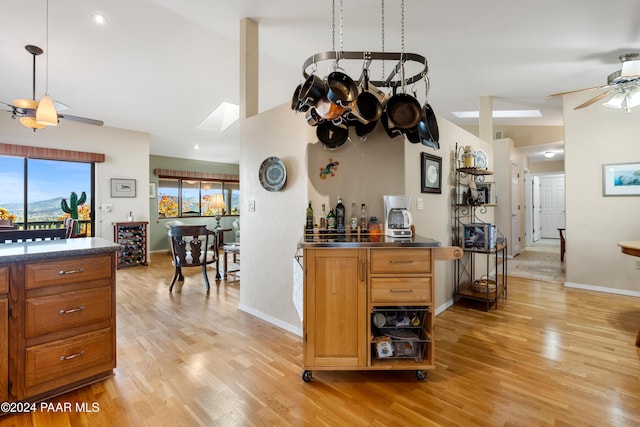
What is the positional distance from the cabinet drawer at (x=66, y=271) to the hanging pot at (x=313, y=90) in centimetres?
165

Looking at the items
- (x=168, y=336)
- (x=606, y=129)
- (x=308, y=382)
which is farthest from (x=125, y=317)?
(x=606, y=129)

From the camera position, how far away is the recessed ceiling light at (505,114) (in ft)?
17.1

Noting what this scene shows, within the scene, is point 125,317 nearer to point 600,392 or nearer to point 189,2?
point 189,2

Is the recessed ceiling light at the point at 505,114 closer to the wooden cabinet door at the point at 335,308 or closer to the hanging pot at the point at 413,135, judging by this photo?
the hanging pot at the point at 413,135

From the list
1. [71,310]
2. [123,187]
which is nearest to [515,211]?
[71,310]

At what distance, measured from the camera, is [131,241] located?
18.4 ft

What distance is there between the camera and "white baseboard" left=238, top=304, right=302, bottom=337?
2607 mm

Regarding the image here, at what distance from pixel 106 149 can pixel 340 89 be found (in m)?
Answer: 5.53

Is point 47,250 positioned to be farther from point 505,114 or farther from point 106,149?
point 505,114

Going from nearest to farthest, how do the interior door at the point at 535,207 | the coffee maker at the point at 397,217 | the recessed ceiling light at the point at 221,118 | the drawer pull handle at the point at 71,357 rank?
the drawer pull handle at the point at 71,357 → the coffee maker at the point at 397,217 → the recessed ceiling light at the point at 221,118 → the interior door at the point at 535,207

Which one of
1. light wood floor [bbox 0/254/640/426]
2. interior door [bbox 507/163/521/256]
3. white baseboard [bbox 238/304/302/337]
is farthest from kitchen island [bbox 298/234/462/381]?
interior door [bbox 507/163/521/256]

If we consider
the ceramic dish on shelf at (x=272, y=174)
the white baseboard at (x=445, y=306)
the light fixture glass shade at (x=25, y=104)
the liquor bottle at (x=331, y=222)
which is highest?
the light fixture glass shade at (x=25, y=104)

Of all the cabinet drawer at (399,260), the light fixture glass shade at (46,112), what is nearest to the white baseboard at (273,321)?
the cabinet drawer at (399,260)

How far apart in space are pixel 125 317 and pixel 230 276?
189 centimetres
